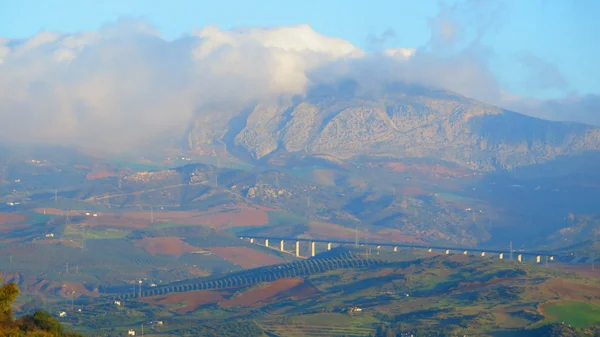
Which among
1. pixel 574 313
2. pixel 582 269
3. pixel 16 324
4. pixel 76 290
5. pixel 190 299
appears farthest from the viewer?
pixel 76 290

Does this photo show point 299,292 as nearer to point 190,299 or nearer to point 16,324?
point 190,299

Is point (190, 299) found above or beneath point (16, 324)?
beneath

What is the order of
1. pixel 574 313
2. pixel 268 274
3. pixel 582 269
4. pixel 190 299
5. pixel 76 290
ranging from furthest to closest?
pixel 76 290 < pixel 582 269 < pixel 268 274 < pixel 190 299 < pixel 574 313

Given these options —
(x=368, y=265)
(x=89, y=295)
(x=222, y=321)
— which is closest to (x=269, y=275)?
A: (x=368, y=265)

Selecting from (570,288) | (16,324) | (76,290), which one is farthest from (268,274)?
(16,324)

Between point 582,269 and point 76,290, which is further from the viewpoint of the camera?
point 76,290

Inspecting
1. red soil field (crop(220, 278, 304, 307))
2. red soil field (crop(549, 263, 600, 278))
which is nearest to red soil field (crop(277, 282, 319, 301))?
red soil field (crop(220, 278, 304, 307))

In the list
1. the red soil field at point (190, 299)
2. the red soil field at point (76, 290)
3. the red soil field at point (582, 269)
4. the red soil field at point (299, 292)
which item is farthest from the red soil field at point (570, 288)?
the red soil field at point (76, 290)
